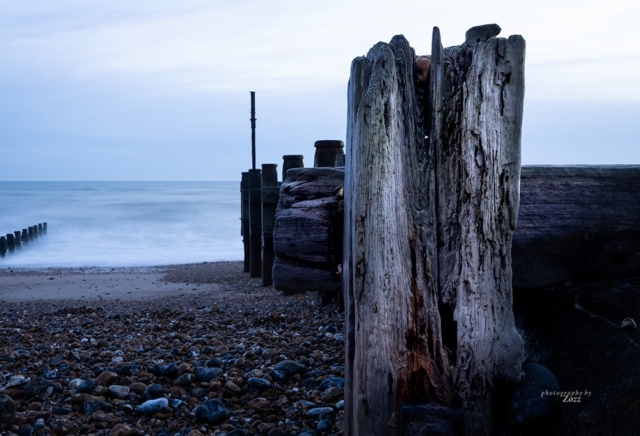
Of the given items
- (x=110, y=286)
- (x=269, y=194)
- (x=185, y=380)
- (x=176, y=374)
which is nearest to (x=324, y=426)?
(x=185, y=380)

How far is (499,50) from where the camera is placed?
1.75 m

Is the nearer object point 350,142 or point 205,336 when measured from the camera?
point 350,142

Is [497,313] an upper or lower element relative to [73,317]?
upper

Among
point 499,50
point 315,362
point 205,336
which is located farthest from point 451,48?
point 205,336

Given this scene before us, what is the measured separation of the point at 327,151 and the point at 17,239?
78.1ft

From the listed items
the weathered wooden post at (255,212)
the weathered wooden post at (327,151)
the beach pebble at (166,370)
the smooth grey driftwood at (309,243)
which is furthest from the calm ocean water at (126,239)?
the smooth grey driftwood at (309,243)

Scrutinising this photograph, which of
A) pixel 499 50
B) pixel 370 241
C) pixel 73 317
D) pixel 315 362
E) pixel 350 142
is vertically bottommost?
pixel 73 317

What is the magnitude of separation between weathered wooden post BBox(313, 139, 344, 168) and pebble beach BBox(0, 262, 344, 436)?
1515 millimetres

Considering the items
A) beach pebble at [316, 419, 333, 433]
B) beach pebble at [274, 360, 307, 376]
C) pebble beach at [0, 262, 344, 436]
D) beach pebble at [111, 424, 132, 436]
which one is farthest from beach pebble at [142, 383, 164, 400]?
beach pebble at [316, 419, 333, 433]

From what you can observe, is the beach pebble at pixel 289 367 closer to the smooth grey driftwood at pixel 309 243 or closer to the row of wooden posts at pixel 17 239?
the smooth grey driftwood at pixel 309 243

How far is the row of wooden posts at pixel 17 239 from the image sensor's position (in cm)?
2447

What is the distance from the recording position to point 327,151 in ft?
22.2

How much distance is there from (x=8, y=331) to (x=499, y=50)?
5254 millimetres

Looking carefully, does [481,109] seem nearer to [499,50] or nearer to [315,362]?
[499,50]
